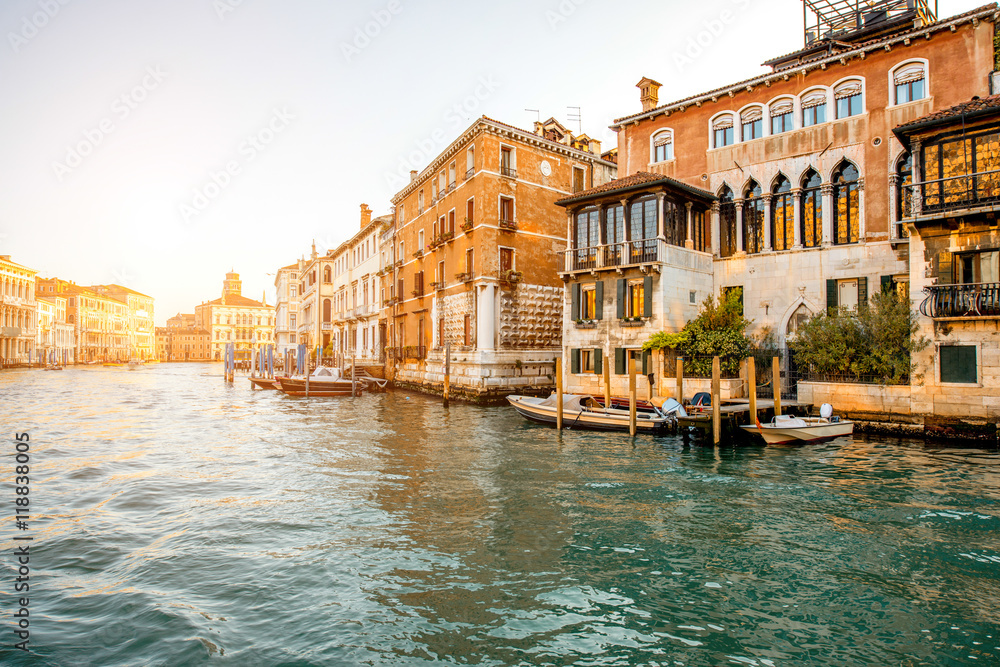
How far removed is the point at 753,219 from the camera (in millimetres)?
21500

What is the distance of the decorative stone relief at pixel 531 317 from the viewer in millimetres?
27062

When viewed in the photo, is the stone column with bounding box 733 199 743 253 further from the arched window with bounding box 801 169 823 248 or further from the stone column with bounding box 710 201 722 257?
the arched window with bounding box 801 169 823 248

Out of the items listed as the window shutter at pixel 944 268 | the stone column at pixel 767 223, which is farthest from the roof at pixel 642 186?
the window shutter at pixel 944 268

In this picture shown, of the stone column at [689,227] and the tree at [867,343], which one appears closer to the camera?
the tree at [867,343]

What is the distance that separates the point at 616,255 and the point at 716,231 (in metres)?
3.90

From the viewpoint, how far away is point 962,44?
17.1 meters

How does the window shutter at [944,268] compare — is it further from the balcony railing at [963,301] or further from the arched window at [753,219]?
the arched window at [753,219]

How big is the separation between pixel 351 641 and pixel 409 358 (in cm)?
2913

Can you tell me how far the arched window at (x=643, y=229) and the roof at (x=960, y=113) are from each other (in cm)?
754

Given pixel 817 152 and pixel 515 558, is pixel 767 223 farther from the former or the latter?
pixel 515 558

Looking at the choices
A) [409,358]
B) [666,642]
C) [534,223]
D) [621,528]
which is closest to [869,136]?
[534,223]

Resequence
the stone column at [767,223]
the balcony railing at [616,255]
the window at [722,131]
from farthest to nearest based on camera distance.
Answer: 1. the window at [722,131]
2. the stone column at [767,223]
3. the balcony railing at [616,255]

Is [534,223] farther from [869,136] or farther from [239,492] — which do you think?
[239,492]

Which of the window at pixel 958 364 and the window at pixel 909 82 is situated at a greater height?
the window at pixel 909 82
